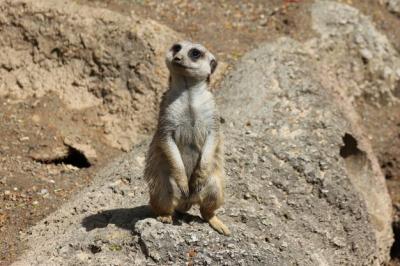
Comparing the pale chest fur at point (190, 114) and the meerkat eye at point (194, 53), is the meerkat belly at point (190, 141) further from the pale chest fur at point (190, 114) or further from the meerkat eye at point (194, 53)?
the meerkat eye at point (194, 53)

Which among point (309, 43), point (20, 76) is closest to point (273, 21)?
point (309, 43)

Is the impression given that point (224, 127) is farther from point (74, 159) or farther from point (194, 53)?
point (194, 53)

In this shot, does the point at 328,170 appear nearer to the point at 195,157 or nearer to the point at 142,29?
the point at 195,157

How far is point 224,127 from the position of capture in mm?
5660

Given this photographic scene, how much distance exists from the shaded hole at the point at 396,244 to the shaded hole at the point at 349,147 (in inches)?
33.7

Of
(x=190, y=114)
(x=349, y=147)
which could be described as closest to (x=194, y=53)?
(x=190, y=114)

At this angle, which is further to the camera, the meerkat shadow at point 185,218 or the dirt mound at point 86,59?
the dirt mound at point 86,59

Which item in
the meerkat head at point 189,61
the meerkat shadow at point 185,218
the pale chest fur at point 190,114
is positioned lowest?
the meerkat shadow at point 185,218

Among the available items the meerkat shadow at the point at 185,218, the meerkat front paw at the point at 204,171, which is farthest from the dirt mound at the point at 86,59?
the meerkat front paw at the point at 204,171

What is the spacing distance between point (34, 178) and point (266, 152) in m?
1.77

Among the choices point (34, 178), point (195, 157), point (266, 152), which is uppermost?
point (195, 157)

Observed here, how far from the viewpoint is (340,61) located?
287 inches

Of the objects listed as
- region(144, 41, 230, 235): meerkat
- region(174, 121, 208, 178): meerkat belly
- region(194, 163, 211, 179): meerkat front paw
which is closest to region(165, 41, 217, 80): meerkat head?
region(144, 41, 230, 235): meerkat

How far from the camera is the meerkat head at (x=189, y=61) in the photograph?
3.92 meters
